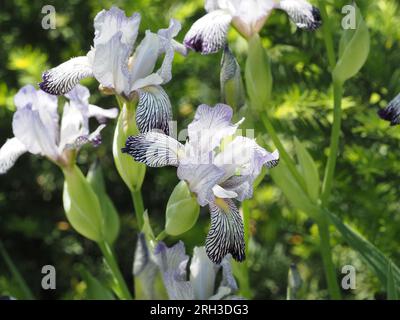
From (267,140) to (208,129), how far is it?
0.52 meters

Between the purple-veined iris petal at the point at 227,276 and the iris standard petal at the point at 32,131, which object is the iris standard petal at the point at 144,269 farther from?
the iris standard petal at the point at 32,131

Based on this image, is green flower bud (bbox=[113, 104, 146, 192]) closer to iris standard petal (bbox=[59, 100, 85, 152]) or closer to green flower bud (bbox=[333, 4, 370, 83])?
iris standard petal (bbox=[59, 100, 85, 152])

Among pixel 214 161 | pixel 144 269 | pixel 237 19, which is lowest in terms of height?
pixel 144 269

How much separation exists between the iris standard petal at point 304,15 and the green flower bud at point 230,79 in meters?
0.09

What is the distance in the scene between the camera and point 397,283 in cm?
87

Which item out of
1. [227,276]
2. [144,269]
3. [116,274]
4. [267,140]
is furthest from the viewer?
[267,140]

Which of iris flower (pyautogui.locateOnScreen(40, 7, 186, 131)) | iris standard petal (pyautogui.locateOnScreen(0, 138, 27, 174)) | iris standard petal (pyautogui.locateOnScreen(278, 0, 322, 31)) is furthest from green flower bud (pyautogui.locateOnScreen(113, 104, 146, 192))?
iris standard petal (pyautogui.locateOnScreen(278, 0, 322, 31))

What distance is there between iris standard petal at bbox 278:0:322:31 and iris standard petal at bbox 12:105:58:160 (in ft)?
1.02

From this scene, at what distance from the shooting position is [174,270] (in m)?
0.75

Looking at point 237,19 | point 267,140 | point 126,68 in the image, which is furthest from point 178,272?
point 267,140

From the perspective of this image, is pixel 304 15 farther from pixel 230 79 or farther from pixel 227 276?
pixel 227 276

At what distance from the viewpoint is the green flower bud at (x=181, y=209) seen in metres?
0.77

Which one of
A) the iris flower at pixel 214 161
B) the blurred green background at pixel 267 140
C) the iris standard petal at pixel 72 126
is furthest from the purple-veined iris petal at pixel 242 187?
the blurred green background at pixel 267 140
